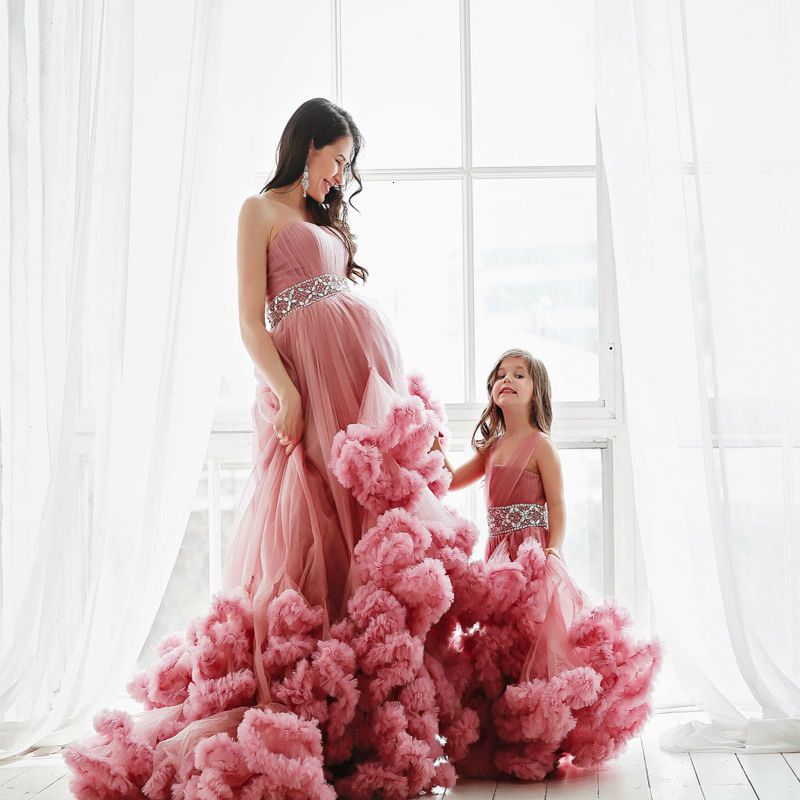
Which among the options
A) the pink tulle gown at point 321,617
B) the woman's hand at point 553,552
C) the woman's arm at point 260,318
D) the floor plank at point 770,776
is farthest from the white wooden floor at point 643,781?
the woman's arm at point 260,318

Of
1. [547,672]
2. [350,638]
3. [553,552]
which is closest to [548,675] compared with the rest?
[547,672]

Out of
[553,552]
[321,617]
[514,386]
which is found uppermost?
[514,386]

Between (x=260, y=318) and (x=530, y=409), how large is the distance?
2.28ft

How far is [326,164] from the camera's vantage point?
83.5 inches

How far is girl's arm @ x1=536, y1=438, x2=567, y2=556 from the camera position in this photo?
2.21m

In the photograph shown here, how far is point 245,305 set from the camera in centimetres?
202

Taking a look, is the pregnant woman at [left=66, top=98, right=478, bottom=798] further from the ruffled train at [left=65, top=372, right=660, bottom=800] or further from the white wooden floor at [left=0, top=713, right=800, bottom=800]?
the white wooden floor at [left=0, top=713, right=800, bottom=800]

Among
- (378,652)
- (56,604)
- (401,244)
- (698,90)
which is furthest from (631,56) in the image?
(56,604)

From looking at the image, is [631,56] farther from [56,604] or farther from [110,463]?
[56,604]

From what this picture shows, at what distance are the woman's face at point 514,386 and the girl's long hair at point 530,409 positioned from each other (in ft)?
0.03

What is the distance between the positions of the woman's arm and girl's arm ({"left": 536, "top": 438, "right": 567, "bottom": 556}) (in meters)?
0.59

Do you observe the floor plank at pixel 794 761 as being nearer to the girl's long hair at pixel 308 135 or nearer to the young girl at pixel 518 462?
the young girl at pixel 518 462

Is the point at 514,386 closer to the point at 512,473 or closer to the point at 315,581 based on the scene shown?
the point at 512,473

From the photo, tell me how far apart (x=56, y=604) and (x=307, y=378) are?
32.7 inches
